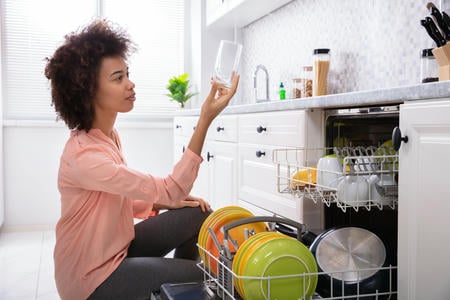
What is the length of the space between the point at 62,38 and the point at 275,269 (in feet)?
12.3

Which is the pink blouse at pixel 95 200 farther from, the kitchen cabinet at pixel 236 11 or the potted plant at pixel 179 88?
the potted plant at pixel 179 88

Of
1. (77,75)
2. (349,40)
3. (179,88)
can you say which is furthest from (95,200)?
(179,88)

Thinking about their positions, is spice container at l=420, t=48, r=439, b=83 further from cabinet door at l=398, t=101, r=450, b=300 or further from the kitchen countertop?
cabinet door at l=398, t=101, r=450, b=300

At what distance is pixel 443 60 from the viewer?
5.21ft

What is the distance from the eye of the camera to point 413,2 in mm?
2074

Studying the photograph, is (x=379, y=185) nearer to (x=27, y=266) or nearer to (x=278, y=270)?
(x=278, y=270)

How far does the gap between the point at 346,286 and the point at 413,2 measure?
1.30 metres

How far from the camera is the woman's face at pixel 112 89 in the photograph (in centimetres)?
167

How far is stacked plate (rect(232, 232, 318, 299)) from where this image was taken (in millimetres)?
1135

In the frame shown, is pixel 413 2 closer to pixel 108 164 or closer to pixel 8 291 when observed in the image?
pixel 108 164

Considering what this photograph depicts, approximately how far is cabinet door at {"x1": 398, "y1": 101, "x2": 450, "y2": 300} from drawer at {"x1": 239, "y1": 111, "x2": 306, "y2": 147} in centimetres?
62

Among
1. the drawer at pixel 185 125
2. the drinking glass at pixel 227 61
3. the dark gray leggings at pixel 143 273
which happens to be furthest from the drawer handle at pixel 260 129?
the drawer at pixel 185 125

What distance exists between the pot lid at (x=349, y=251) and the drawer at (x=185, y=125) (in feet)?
6.67

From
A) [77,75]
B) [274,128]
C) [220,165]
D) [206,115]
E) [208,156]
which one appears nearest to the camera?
[206,115]
